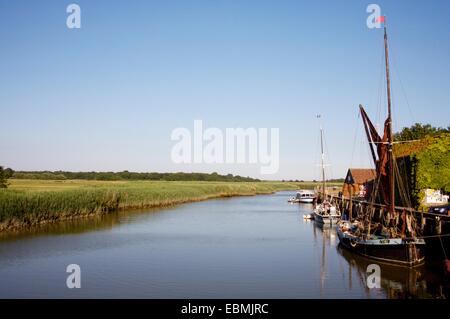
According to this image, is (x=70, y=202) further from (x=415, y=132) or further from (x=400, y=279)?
(x=415, y=132)

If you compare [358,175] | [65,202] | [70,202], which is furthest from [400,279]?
[358,175]

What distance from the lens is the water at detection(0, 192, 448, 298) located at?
2292 centimetres

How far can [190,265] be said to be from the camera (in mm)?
29531

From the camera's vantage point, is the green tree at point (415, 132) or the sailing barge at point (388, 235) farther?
the green tree at point (415, 132)

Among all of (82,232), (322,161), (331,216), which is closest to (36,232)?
(82,232)

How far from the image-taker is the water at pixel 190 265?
22922 mm

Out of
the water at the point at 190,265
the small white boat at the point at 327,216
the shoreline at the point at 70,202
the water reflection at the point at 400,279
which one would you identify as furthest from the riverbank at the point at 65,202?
the small white boat at the point at 327,216

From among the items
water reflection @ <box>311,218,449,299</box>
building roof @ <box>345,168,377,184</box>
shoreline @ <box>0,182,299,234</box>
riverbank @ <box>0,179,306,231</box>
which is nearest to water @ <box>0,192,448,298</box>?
water reflection @ <box>311,218,449,299</box>

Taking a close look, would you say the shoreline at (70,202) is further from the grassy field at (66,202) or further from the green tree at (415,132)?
the green tree at (415,132)

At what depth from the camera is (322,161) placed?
2589 inches
